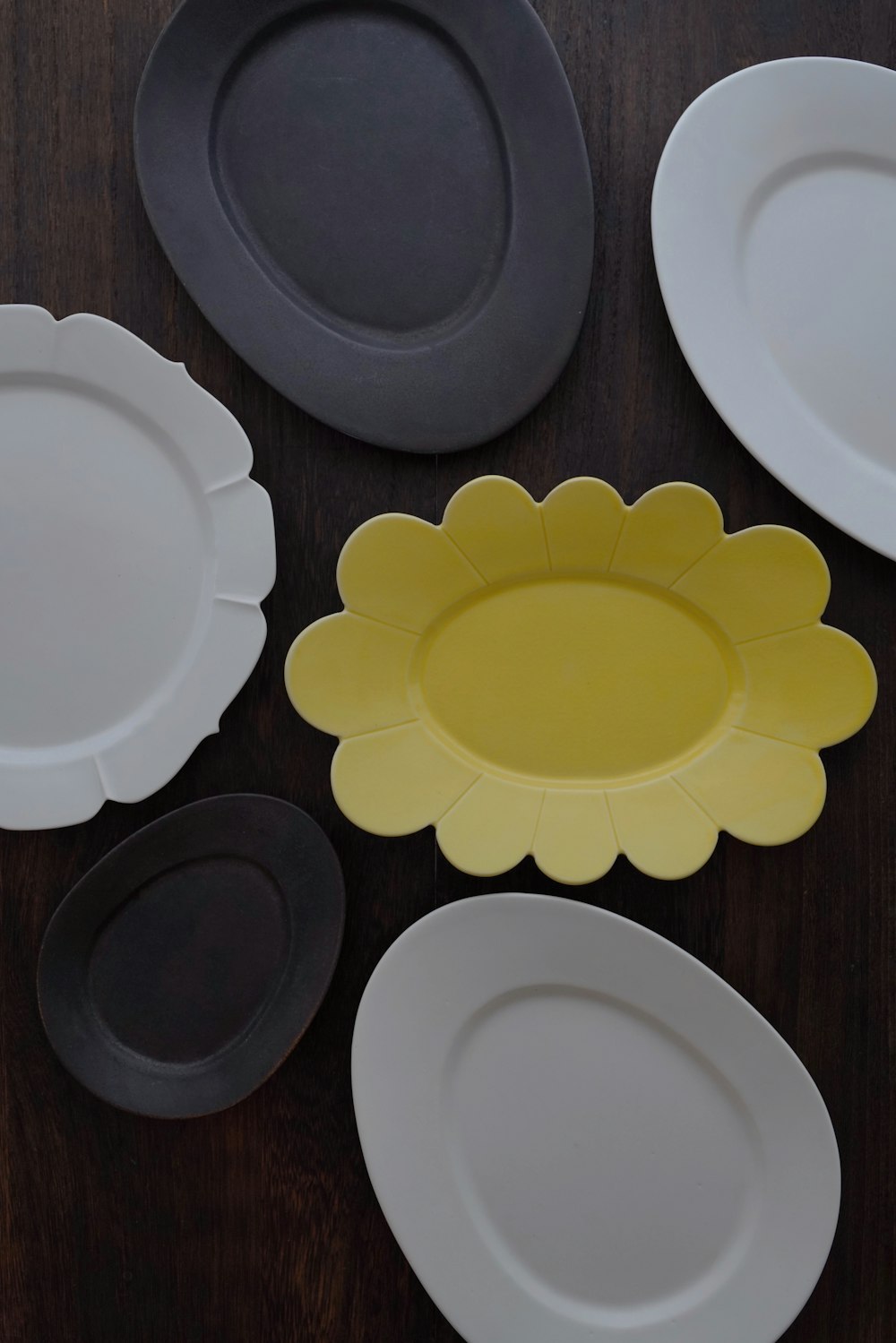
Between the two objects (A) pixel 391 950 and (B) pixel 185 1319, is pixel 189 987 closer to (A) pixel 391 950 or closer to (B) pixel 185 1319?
(A) pixel 391 950

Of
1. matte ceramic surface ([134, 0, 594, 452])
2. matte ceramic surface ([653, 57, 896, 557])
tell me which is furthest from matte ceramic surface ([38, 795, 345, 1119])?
matte ceramic surface ([653, 57, 896, 557])

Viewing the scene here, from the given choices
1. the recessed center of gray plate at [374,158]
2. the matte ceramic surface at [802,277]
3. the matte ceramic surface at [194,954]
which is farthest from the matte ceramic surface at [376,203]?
the matte ceramic surface at [194,954]

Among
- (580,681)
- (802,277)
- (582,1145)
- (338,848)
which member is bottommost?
(582,1145)

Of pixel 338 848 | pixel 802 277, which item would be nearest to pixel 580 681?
pixel 338 848

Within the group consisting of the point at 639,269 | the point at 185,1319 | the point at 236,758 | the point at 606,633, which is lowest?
the point at 185,1319

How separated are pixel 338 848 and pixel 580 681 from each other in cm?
27

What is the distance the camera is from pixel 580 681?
69 cm

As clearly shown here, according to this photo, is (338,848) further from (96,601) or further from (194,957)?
(96,601)

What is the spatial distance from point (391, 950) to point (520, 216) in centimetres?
64

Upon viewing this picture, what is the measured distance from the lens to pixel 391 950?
693 mm

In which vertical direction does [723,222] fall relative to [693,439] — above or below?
above

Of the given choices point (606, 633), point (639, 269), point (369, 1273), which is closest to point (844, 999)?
point (606, 633)

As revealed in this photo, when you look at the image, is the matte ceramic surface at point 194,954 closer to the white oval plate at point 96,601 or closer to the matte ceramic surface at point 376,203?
the white oval plate at point 96,601

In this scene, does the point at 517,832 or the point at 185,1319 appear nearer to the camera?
the point at 517,832
